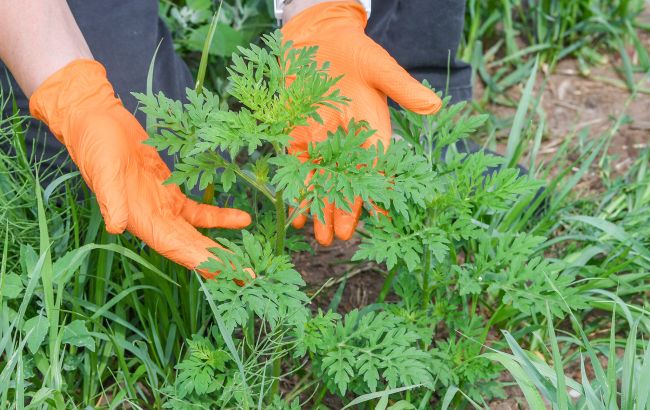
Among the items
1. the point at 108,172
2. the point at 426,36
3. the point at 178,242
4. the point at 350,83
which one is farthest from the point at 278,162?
the point at 426,36

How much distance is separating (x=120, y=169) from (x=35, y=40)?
432mm

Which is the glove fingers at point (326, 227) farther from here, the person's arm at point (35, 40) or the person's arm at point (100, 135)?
the person's arm at point (35, 40)

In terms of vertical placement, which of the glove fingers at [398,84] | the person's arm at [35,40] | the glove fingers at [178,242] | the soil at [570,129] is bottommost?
the soil at [570,129]

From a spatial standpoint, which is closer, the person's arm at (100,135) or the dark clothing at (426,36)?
the person's arm at (100,135)

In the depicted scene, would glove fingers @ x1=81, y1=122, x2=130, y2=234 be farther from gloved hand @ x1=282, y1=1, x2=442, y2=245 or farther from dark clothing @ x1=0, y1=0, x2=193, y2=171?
dark clothing @ x1=0, y1=0, x2=193, y2=171

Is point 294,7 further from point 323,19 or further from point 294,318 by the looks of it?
point 294,318

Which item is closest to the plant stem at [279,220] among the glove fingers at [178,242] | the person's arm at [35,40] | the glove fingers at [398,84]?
the glove fingers at [178,242]

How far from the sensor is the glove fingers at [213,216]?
1541mm

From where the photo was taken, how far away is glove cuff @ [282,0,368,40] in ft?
6.34

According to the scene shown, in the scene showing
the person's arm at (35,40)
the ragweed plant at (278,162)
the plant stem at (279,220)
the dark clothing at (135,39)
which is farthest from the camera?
the dark clothing at (135,39)

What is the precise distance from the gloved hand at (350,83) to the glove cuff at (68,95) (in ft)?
1.42

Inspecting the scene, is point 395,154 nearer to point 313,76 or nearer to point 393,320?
point 313,76

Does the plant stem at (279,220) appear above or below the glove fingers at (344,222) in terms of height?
above

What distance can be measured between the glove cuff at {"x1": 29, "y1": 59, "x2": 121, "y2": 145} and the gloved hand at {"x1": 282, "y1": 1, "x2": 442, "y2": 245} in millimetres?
432
